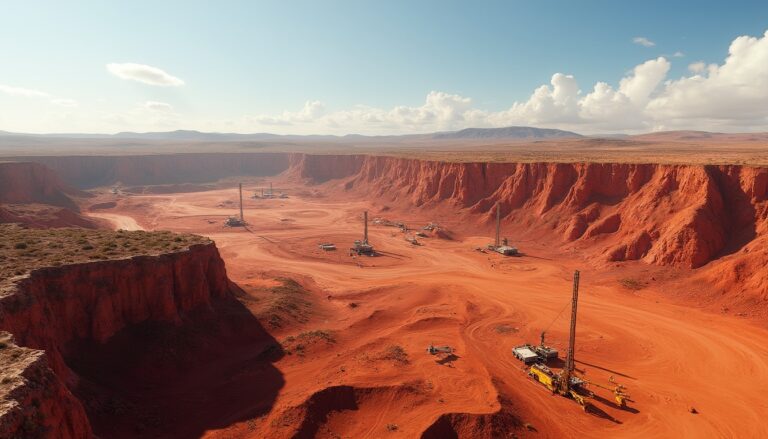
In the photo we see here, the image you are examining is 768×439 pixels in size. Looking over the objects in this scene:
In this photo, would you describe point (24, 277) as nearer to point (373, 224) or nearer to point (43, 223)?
point (43, 223)

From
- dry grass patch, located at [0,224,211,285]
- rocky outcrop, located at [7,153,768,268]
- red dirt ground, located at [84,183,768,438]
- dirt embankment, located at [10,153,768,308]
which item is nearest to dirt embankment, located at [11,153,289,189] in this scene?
rocky outcrop, located at [7,153,768,268]

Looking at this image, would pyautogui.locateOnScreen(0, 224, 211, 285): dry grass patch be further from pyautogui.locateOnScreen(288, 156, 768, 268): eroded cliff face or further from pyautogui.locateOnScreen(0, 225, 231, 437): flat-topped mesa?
pyautogui.locateOnScreen(288, 156, 768, 268): eroded cliff face

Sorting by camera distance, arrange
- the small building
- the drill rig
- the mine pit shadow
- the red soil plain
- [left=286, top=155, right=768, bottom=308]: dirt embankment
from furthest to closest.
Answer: [left=286, top=155, right=768, bottom=308]: dirt embankment
the small building
the drill rig
the red soil plain
the mine pit shadow

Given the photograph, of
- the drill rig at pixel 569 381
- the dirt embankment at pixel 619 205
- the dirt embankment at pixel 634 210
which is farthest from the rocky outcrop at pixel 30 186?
the drill rig at pixel 569 381

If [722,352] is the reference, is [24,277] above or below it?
above

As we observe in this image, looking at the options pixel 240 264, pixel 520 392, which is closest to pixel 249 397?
pixel 520 392

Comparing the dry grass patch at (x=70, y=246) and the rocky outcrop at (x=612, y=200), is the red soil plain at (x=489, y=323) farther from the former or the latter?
the dry grass patch at (x=70, y=246)
